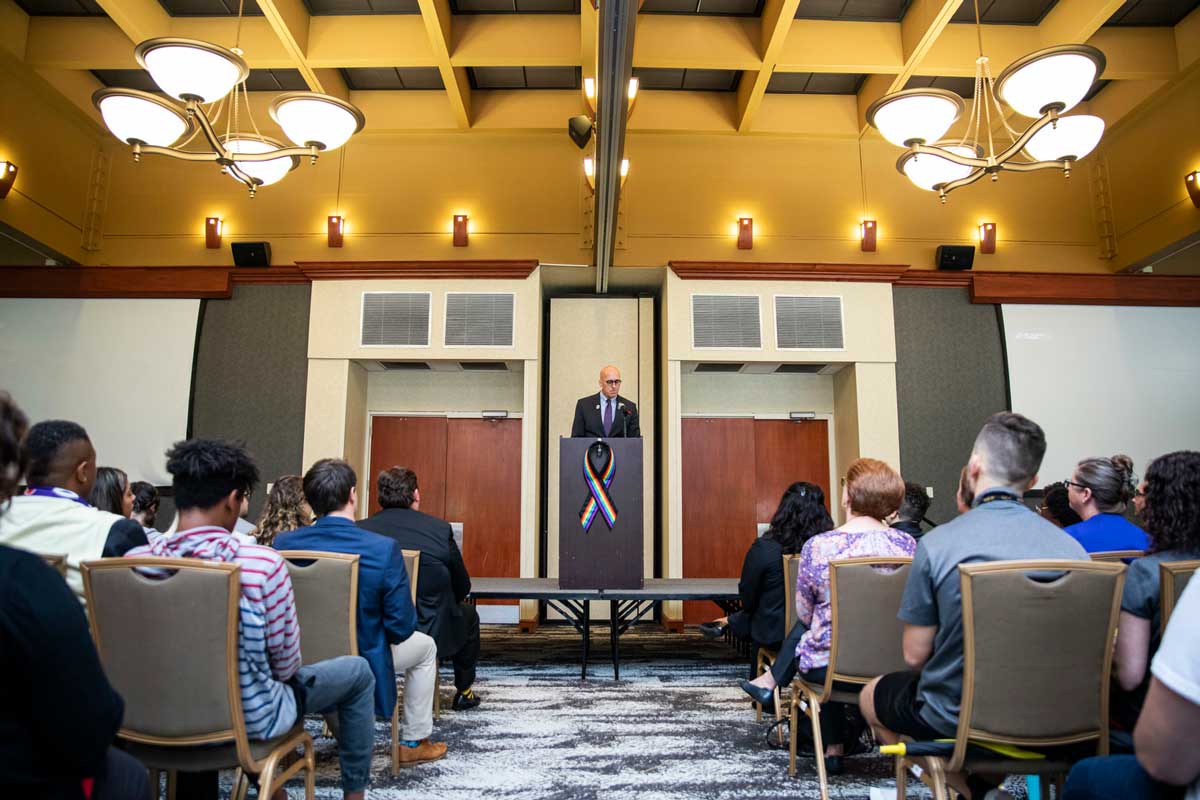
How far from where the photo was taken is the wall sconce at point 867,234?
24.3 ft

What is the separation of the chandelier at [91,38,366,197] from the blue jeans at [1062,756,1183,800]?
4.29 meters

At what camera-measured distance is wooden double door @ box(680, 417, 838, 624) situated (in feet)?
24.4

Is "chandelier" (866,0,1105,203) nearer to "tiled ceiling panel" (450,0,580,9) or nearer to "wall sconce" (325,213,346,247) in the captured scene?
"tiled ceiling panel" (450,0,580,9)

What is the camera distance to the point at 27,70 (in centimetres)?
645

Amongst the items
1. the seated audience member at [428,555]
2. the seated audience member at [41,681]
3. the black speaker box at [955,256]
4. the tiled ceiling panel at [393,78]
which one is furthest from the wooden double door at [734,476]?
the seated audience member at [41,681]

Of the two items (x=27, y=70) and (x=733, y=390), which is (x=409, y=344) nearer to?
(x=733, y=390)

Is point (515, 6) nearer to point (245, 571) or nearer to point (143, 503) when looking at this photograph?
point (143, 503)

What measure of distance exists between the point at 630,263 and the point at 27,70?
5.36m

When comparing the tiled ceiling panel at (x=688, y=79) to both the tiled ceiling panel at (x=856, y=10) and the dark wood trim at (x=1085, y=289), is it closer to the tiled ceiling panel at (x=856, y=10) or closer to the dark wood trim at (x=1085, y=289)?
the tiled ceiling panel at (x=856, y=10)

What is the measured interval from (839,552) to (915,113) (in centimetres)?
286

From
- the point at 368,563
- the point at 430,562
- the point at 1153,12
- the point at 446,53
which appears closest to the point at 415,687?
the point at 430,562

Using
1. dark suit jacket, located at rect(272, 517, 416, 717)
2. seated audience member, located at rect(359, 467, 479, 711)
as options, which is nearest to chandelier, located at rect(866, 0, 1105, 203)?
seated audience member, located at rect(359, 467, 479, 711)

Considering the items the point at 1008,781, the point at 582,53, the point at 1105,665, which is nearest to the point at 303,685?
the point at 1105,665

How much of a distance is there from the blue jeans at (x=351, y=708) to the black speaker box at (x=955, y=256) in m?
6.64
